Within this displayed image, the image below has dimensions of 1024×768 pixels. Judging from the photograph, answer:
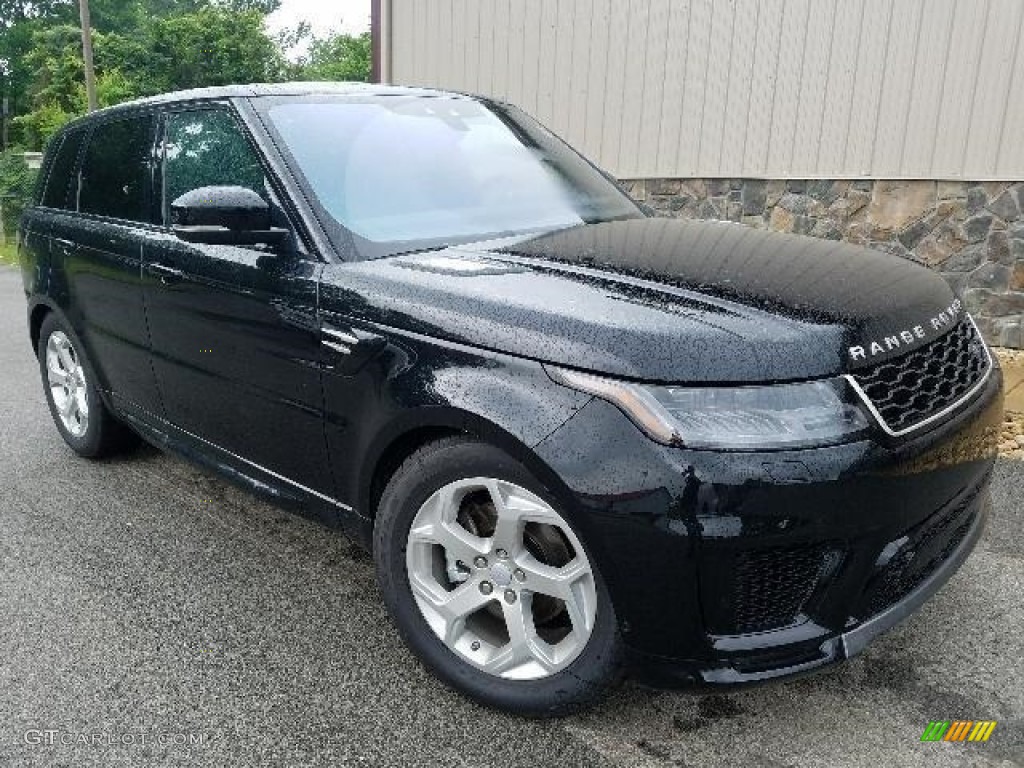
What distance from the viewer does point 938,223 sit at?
684cm

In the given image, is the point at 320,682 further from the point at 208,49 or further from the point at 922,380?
the point at 208,49

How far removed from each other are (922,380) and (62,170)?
13.1 feet

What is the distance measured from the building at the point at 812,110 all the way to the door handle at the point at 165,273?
5.60 meters

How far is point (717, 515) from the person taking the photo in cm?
196

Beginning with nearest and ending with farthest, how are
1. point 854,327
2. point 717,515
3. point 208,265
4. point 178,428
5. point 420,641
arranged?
point 717,515
point 854,327
point 420,641
point 208,265
point 178,428

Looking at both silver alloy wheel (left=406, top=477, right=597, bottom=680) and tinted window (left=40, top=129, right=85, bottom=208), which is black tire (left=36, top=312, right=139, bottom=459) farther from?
silver alloy wheel (left=406, top=477, right=597, bottom=680)

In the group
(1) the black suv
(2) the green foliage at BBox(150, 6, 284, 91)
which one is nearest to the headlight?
(1) the black suv

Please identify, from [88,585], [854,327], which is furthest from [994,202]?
[88,585]

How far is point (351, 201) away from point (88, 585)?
1.66m

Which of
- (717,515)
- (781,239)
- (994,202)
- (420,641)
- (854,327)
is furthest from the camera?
(994,202)

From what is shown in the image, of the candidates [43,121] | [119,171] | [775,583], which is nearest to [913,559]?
[775,583]

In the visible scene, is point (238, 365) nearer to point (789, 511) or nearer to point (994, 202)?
point (789, 511)

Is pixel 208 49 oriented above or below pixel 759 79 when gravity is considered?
above

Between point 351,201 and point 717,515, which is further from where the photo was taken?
point 351,201
